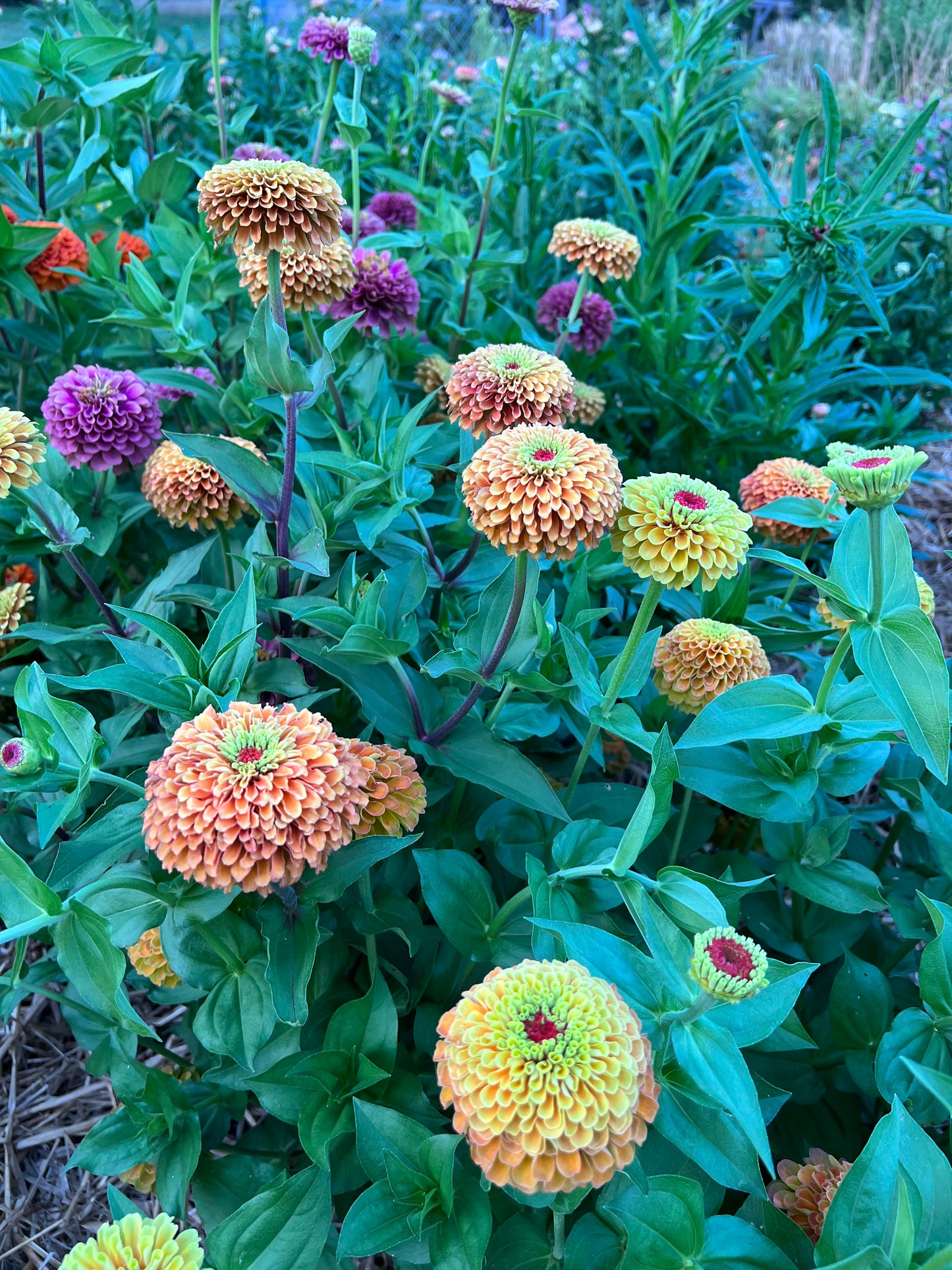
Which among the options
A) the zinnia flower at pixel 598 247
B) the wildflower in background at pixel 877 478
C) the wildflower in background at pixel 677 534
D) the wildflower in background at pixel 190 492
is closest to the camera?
the wildflower in background at pixel 877 478

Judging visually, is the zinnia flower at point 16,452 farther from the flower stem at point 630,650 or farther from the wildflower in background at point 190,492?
the flower stem at point 630,650

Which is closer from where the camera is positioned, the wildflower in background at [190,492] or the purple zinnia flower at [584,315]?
the wildflower in background at [190,492]

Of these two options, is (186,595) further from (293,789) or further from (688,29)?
(688,29)

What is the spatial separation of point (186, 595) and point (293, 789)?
0.55 m

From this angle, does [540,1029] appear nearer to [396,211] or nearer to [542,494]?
[542,494]

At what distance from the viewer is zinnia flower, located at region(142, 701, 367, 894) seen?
30.6 inches

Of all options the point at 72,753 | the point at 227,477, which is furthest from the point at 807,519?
the point at 72,753

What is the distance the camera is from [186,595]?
125 cm

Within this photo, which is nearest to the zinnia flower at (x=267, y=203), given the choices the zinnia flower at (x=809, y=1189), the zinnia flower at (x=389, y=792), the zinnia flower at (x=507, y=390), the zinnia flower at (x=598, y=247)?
the zinnia flower at (x=507, y=390)

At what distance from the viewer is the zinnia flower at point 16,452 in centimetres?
109

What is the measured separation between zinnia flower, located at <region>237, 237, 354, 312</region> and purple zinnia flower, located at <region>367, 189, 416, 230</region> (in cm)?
82

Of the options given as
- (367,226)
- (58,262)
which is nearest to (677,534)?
(367,226)

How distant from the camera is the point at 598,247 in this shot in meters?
1.75

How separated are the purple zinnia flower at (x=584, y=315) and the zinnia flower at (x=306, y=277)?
2.54 feet
